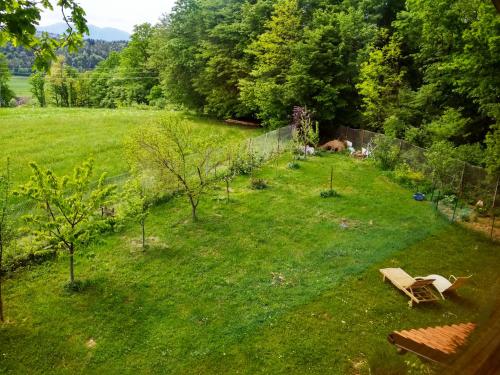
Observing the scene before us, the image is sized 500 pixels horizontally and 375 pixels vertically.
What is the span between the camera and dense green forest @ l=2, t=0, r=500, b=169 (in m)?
20.9

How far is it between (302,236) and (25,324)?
955 cm

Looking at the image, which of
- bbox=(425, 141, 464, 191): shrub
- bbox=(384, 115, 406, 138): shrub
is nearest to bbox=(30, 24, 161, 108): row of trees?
bbox=(384, 115, 406, 138): shrub

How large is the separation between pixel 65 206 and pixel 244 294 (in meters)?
5.88

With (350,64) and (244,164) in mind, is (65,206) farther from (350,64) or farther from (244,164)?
(350,64)

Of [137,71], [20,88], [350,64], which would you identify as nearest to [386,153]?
[350,64]

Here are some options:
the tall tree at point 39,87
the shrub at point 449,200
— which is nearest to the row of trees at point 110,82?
the tall tree at point 39,87

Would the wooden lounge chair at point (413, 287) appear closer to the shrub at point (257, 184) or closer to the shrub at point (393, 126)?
the shrub at point (257, 184)

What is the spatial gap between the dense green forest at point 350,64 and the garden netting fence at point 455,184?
975mm

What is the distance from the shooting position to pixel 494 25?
17562 mm

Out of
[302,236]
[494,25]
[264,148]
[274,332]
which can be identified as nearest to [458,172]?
[494,25]

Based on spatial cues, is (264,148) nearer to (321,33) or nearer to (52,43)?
(321,33)

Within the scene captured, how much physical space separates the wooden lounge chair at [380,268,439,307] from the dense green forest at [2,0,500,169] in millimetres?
8863

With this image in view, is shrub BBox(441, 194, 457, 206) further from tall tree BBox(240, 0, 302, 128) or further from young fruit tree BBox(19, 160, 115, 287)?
young fruit tree BBox(19, 160, 115, 287)

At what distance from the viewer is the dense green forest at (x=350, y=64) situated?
20938 millimetres
